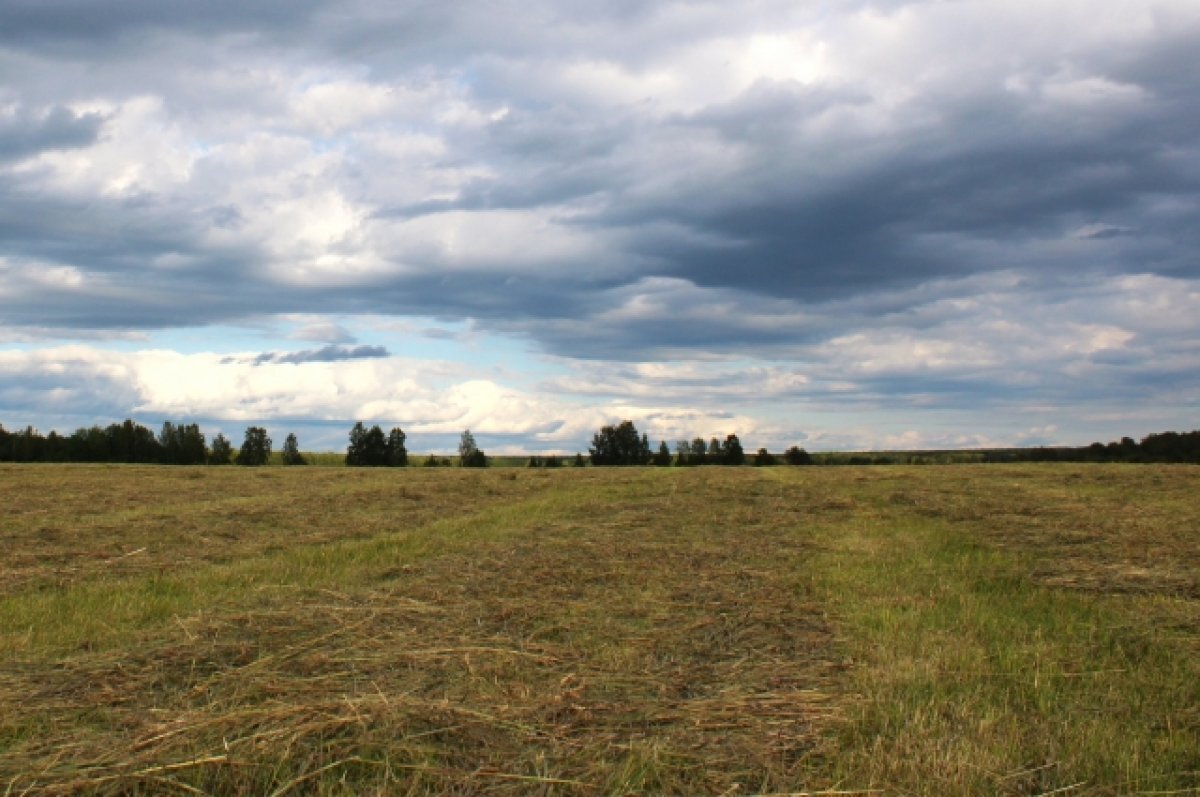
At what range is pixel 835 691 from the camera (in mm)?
5367

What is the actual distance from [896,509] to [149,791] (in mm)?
17600

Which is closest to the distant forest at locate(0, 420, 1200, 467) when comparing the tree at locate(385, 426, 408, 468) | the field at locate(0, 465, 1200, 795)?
the tree at locate(385, 426, 408, 468)

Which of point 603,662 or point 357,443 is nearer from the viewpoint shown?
point 603,662

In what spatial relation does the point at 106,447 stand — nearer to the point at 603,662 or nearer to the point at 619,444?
the point at 619,444

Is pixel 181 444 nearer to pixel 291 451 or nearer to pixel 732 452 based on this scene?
pixel 291 451

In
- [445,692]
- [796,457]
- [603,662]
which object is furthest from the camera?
[796,457]

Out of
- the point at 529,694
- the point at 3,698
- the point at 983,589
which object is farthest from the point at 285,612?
the point at 983,589

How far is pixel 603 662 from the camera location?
6145 mm

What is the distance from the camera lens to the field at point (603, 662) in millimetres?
4234

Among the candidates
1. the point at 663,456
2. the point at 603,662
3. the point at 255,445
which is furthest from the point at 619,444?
the point at 603,662

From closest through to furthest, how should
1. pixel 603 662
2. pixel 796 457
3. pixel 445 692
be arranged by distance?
pixel 445 692 < pixel 603 662 < pixel 796 457

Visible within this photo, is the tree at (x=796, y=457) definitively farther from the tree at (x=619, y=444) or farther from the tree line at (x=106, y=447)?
the tree line at (x=106, y=447)

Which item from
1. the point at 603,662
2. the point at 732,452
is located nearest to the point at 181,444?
the point at 732,452

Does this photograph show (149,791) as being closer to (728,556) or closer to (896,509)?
(728,556)
